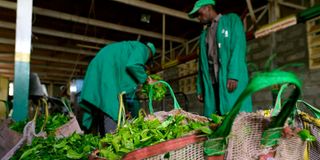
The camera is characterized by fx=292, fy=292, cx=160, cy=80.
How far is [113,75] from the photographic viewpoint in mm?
2598

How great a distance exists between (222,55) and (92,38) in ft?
19.9

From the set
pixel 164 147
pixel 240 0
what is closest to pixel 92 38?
pixel 240 0

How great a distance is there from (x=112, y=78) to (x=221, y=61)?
98 cm

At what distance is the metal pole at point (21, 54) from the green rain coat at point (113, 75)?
709 millimetres

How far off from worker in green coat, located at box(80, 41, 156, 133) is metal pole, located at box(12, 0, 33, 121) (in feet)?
2.31

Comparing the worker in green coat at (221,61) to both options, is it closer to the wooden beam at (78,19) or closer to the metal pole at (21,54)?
the metal pole at (21,54)

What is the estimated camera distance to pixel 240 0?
20.7 feet

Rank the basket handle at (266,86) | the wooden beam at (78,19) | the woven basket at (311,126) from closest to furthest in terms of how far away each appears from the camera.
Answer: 1. the basket handle at (266,86)
2. the woven basket at (311,126)
3. the wooden beam at (78,19)

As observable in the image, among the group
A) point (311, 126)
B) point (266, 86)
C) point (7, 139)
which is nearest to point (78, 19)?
point (7, 139)

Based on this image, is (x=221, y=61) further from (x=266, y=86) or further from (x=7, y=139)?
(x=266, y=86)

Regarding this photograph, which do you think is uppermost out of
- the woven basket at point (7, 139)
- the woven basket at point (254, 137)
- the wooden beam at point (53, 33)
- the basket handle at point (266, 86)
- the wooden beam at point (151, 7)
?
the wooden beam at point (151, 7)

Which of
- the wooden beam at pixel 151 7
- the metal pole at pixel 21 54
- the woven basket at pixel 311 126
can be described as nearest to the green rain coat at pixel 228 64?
the woven basket at pixel 311 126

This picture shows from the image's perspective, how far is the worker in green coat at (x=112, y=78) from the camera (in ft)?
8.09

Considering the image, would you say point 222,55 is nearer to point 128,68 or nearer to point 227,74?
point 227,74
